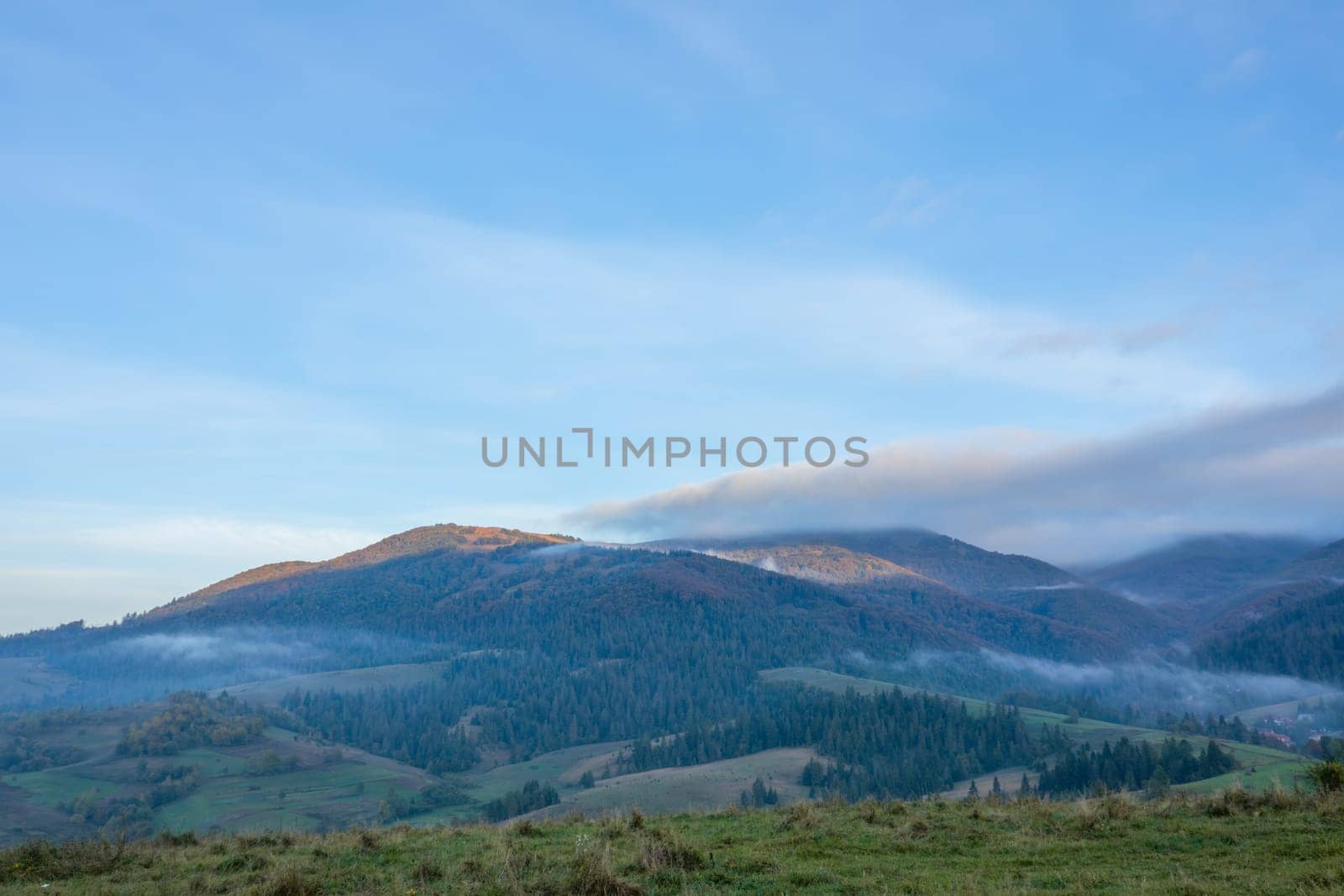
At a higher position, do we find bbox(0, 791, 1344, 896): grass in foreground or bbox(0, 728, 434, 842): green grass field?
bbox(0, 791, 1344, 896): grass in foreground

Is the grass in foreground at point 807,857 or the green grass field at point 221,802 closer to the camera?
the grass in foreground at point 807,857

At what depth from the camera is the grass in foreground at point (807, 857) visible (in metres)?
16.6

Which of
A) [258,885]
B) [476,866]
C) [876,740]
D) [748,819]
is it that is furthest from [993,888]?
[876,740]

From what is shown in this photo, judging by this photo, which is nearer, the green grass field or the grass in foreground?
the grass in foreground

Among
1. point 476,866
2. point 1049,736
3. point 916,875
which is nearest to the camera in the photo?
point 916,875

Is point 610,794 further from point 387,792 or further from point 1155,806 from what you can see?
point 1155,806

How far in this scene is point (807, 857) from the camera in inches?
792

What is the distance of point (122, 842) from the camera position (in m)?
23.6

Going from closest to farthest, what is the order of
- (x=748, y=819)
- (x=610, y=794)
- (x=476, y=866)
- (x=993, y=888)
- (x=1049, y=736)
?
(x=993, y=888) → (x=476, y=866) → (x=748, y=819) → (x=610, y=794) → (x=1049, y=736)

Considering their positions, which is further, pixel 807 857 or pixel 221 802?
pixel 221 802

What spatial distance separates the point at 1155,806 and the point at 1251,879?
9458 mm

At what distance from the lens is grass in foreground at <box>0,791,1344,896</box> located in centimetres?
1658

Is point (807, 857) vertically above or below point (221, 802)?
above

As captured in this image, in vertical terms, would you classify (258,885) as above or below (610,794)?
above
